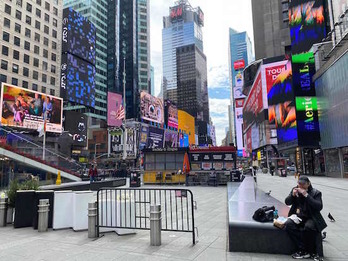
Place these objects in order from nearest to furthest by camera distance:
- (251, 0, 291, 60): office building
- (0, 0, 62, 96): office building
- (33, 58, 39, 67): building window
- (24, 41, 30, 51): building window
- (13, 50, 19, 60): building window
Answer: (0, 0, 62, 96): office building → (13, 50, 19, 60): building window → (24, 41, 30, 51): building window → (33, 58, 39, 67): building window → (251, 0, 291, 60): office building

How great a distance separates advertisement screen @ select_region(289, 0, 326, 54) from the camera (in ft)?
155

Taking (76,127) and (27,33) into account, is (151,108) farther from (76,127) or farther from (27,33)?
(27,33)

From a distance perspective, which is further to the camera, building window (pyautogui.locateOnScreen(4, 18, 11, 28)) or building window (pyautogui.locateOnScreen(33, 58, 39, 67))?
building window (pyautogui.locateOnScreen(33, 58, 39, 67))

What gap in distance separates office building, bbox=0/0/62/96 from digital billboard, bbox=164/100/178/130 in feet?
148

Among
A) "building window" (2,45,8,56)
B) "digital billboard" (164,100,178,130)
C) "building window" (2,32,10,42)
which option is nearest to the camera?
"building window" (2,45,8,56)

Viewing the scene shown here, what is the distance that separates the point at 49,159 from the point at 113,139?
4683 cm

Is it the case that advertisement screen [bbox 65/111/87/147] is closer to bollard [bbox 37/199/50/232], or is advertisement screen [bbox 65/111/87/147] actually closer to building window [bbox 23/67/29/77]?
building window [bbox 23/67/29/77]

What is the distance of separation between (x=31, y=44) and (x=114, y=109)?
81.7 ft

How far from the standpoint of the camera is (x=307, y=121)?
137ft

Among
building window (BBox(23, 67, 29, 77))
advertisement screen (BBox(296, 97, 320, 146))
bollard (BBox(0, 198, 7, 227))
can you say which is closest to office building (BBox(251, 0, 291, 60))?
advertisement screen (BBox(296, 97, 320, 146))

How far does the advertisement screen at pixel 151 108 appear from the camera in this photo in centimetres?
8000

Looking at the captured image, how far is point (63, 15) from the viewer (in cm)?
6562

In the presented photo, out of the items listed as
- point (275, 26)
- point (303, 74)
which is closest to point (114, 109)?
point (303, 74)

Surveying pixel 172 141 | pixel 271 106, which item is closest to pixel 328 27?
pixel 271 106
